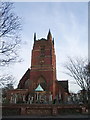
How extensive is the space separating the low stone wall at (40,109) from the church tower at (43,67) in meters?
19.7

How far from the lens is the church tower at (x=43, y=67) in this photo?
4272cm

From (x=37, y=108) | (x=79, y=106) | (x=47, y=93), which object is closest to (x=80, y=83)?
(x=79, y=106)

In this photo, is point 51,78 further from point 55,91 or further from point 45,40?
point 45,40

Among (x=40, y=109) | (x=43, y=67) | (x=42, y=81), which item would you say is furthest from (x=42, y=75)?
(x=40, y=109)

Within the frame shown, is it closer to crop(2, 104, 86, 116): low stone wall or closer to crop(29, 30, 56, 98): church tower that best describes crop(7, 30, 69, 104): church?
crop(29, 30, 56, 98): church tower

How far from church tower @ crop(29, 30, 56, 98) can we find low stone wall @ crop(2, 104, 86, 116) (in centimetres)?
1968

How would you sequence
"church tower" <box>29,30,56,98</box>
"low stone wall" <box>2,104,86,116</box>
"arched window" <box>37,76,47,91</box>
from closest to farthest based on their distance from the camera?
"low stone wall" <box>2,104,86,116</box>, "church tower" <box>29,30,56,98</box>, "arched window" <box>37,76,47,91</box>

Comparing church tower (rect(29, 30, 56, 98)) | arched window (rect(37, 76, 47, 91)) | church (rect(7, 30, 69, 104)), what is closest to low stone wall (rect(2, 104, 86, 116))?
church (rect(7, 30, 69, 104))

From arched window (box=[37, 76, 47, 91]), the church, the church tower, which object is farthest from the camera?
arched window (box=[37, 76, 47, 91])

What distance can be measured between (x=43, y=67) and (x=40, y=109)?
75.2 feet

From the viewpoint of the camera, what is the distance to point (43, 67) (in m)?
44.1

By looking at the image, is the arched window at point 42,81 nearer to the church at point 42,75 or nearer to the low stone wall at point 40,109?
the church at point 42,75

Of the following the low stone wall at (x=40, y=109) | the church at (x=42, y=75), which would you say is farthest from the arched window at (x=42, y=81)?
the low stone wall at (x=40, y=109)

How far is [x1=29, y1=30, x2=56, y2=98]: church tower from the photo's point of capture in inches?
1682
